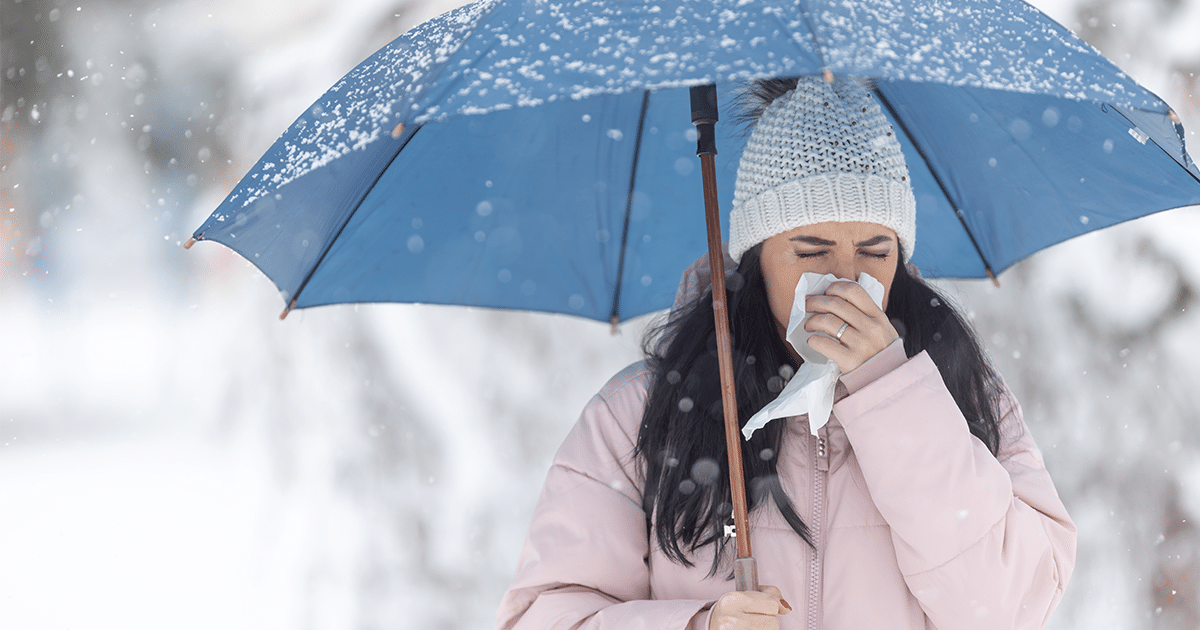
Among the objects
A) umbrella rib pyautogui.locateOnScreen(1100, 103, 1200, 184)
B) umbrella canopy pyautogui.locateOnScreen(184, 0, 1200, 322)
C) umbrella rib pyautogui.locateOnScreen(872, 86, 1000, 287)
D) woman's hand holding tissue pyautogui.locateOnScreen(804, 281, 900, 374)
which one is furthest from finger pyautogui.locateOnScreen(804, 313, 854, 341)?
umbrella rib pyautogui.locateOnScreen(872, 86, 1000, 287)

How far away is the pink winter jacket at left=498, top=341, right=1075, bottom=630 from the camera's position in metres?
1.23

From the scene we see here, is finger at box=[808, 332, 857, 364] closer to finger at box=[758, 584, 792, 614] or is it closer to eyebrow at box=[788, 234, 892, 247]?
eyebrow at box=[788, 234, 892, 247]

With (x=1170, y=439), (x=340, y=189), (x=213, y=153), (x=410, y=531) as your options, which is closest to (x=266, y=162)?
(x=340, y=189)

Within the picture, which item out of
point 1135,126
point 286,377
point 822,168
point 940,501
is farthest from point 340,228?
point 286,377

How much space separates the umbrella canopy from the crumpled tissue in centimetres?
37

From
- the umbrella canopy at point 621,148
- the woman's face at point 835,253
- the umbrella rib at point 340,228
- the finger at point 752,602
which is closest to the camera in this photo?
the umbrella canopy at point 621,148

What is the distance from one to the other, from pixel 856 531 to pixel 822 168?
2.01 ft

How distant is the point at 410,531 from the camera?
4.12 meters

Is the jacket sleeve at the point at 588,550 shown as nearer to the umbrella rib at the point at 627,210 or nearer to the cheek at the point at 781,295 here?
the cheek at the point at 781,295

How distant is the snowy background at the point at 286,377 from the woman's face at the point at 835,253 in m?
2.41

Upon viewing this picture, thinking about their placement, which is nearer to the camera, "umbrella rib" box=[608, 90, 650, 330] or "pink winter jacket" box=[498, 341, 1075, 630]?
"pink winter jacket" box=[498, 341, 1075, 630]

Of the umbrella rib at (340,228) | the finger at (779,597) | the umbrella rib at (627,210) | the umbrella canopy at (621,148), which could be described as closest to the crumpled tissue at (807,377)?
the finger at (779,597)

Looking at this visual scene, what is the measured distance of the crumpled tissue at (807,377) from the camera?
1303 mm

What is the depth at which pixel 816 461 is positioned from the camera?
1.39 m
